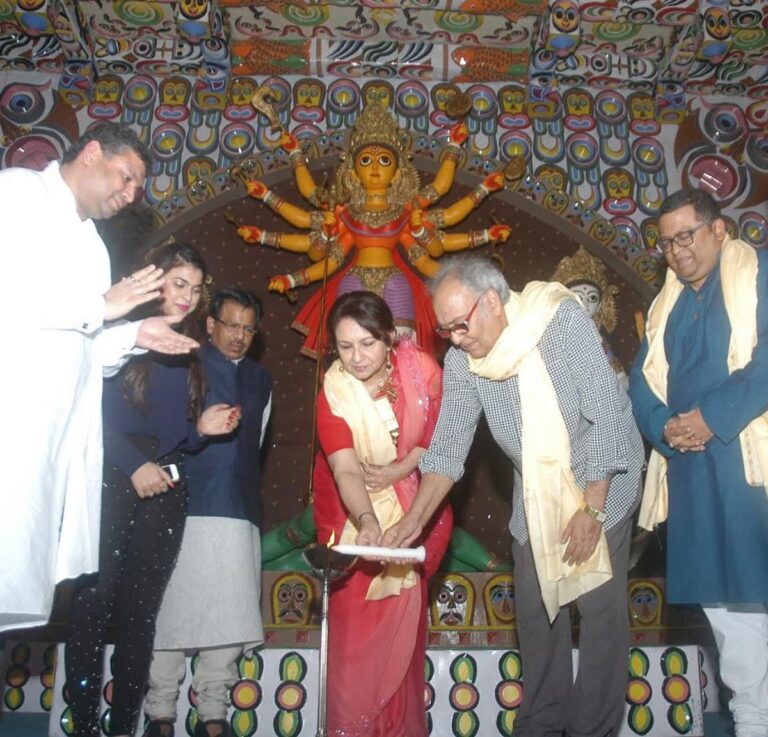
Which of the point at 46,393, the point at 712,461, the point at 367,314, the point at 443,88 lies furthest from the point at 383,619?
the point at 443,88

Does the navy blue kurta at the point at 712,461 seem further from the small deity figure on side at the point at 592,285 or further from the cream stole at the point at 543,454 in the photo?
the small deity figure on side at the point at 592,285

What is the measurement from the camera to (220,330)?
344 centimetres

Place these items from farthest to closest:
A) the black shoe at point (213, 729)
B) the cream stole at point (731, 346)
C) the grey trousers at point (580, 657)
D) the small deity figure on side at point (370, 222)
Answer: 1. the small deity figure on side at point (370, 222)
2. the black shoe at point (213, 729)
3. the cream stole at point (731, 346)
4. the grey trousers at point (580, 657)

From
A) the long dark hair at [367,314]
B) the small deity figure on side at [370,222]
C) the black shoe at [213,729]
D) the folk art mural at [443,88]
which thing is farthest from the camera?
the folk art mural at [443,88]

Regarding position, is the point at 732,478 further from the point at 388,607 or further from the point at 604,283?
the point at 604,283

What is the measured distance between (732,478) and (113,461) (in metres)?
1.92

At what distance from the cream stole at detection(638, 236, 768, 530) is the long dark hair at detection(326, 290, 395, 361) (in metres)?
0.87

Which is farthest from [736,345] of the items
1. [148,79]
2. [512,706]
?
[148,79]

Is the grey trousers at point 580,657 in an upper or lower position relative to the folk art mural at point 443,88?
lower

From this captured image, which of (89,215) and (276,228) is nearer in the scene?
(89,215)

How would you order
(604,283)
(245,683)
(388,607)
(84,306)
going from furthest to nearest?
(604,283), (245,683), (388,607), (84,306)

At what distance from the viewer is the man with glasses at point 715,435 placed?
8.35 feet

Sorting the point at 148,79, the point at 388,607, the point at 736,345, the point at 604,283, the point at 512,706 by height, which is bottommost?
the point at 512,706

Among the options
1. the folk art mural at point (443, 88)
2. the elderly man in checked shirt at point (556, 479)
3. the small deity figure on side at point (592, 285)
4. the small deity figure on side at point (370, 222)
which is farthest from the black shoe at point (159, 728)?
the small deity figure on side at point (592, 285)
